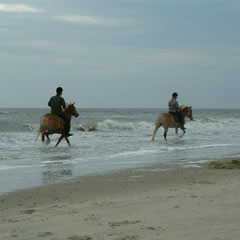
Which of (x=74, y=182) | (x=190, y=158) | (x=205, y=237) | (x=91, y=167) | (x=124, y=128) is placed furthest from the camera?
(x=124, y=128)

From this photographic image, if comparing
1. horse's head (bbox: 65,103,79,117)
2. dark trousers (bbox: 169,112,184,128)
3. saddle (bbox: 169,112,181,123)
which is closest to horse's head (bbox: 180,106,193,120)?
dark trousers (bbox: 169,112,184,128)

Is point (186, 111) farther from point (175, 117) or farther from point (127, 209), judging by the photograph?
point (127, 209)

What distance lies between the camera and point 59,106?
18.1 meters

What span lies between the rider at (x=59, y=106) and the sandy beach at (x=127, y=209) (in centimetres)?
956

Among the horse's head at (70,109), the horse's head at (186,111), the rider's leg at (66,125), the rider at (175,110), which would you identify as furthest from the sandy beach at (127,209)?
the horse's head at (186,111)

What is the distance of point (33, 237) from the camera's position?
4.48 metres

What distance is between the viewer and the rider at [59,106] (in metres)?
17.9

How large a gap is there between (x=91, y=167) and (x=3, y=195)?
364 centimetres

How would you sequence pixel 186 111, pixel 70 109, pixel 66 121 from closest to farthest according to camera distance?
1. pixel 66 121
2. pixel 70 109
3. pixel 186 111

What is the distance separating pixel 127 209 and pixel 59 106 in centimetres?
1286

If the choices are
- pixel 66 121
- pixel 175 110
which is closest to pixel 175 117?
pixel 175 110

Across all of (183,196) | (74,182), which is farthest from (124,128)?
(183,196)

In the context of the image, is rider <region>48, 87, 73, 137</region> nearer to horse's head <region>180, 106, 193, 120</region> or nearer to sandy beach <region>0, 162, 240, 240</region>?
horse's head <region>180, 106, 193, 120</region>

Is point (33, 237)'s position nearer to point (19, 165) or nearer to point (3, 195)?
point (3, 195)
